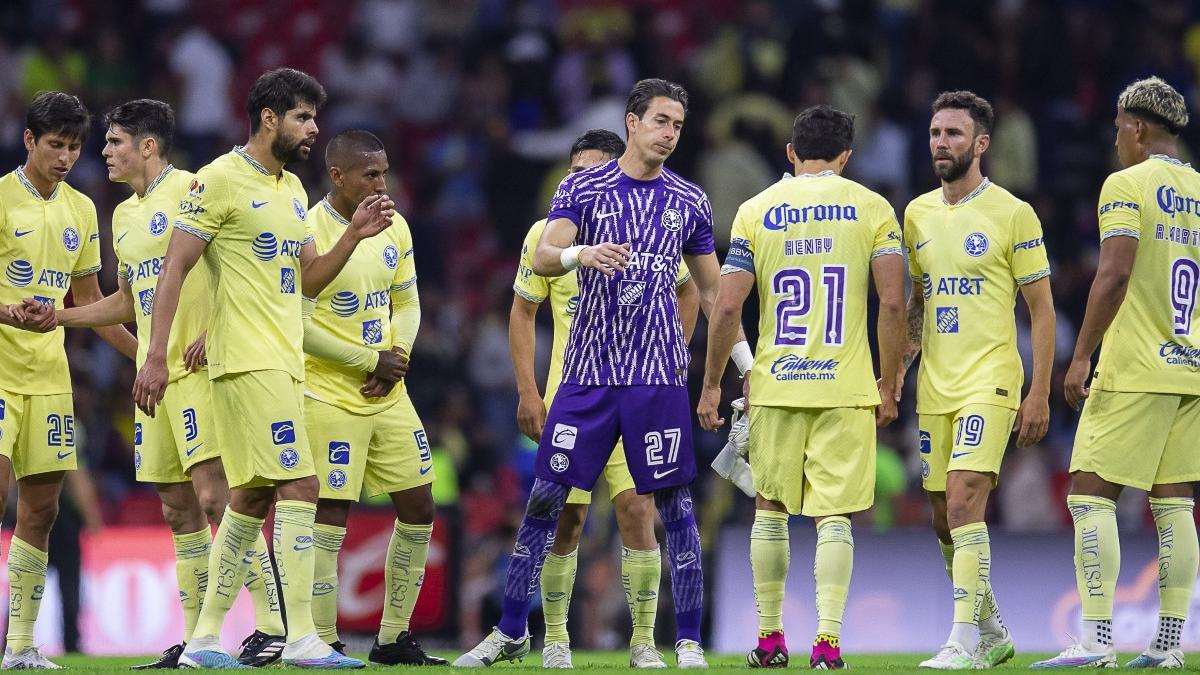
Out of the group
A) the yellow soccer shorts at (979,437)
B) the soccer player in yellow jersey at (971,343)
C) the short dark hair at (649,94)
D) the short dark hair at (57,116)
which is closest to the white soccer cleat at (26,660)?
the short dark hair at (57,116)

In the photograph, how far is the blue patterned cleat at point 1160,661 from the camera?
8523mm

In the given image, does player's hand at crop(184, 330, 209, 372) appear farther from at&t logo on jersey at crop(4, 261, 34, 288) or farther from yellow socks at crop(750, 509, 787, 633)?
yellow socks at crop(750, 509, 787, 633)

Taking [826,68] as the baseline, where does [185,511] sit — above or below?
below

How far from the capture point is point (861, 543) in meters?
13.2

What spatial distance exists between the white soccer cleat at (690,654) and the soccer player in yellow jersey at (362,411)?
1534mm

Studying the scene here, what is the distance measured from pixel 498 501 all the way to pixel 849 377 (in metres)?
6.91

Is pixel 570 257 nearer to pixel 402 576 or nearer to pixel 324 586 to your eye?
pixel 402 576

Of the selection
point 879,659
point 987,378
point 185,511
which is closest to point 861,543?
point 879,659

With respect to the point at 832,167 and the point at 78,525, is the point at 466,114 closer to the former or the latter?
the point at 78,525

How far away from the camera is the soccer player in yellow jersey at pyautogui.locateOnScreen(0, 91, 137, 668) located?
9188mm

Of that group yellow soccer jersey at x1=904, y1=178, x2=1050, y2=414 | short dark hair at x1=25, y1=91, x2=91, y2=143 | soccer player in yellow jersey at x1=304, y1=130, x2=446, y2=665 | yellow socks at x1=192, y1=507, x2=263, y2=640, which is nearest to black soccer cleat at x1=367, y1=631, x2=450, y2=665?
soccer player in yellow jersey at x1=304, y1=130, x2=446, y2=665

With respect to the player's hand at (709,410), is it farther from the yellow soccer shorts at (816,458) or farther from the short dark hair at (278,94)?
the short dark hair at (278,94)

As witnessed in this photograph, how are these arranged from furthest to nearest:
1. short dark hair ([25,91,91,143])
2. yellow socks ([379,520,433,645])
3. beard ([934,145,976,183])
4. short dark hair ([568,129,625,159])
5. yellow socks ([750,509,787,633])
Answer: short dark hair ([568,129,625,159]) < yellow socks ([379,520,433,645]) < short dark hair ([25,91,91,143]) < beard ([934,145,976,183]) < yellow socks ([750,509,787,633])

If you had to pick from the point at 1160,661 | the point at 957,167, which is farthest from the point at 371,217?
the point at 1160,661
